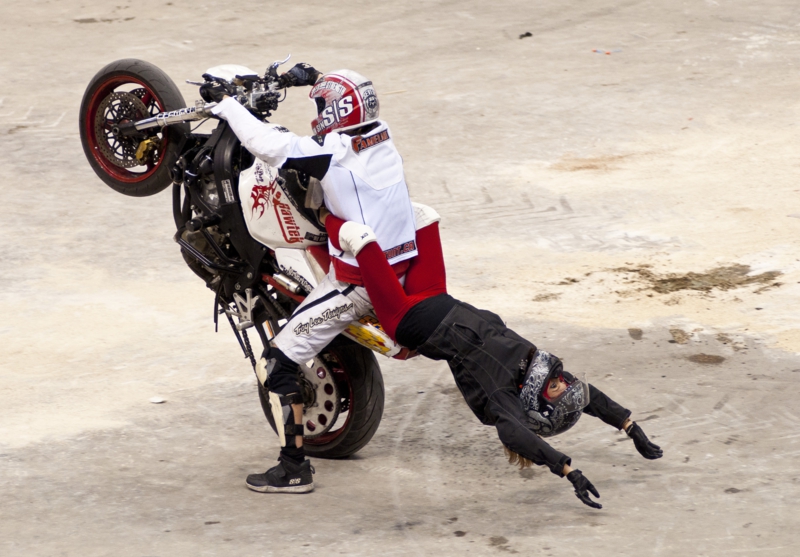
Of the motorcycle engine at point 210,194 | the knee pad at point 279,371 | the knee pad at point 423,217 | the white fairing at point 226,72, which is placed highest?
the white fairing at point 226,72

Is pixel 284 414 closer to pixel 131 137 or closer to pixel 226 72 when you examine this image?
pixel 226 72

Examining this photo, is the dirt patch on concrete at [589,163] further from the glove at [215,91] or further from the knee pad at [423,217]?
the glove at [215,91]

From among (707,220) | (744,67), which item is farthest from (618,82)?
(707,220)

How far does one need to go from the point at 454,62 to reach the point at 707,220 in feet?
17.9

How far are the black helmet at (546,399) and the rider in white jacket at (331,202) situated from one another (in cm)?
84

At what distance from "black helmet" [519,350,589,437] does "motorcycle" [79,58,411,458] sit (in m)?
0.67

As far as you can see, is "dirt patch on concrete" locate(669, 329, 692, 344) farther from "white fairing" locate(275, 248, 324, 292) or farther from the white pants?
"white fairing" locate(275, 248, 324, 292)

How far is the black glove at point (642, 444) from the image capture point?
5156 mm

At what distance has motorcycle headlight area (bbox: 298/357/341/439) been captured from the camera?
5547mm

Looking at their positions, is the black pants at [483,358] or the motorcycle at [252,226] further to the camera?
the motorcycle at [252,226]

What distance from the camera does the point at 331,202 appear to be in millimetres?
5055

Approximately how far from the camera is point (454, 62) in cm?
1377

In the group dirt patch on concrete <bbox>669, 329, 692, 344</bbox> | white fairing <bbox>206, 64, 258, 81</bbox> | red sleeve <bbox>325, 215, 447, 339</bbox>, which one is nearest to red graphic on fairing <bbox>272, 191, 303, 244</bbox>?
red sleeve <bbox>325, 215, 447, 339</bbox>

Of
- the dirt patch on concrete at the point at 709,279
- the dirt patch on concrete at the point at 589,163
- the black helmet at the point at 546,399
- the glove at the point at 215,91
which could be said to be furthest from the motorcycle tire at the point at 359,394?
the dirt patch on concrete at the point at 589,163
